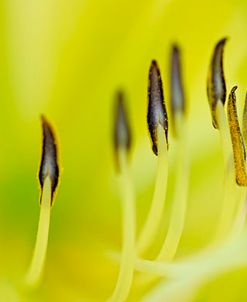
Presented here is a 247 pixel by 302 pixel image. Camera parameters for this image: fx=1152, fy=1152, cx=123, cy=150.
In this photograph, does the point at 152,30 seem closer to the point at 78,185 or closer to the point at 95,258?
the point at 78,185

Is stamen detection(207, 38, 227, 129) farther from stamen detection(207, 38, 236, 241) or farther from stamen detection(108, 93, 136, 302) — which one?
stamen detection(108, 93, 136, 302)

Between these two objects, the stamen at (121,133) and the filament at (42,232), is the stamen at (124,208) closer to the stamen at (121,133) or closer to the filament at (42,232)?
the stamen at (121,133)

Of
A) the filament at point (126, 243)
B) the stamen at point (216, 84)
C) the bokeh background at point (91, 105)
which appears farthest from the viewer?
the bokeh background at point (91, 105)

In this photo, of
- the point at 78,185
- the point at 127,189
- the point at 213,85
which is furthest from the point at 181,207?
the point at 78,185

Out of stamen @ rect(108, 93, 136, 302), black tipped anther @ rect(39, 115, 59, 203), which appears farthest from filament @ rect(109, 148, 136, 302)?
black tipped anther @ rect(39, 115, 59, 203)

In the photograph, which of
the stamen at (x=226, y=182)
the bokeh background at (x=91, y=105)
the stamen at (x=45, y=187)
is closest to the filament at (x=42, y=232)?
the stamen at (x=45, y=187)

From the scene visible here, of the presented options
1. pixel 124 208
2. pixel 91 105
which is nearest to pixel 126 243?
pixel 124 208

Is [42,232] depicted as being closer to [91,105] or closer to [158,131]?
[158,131]
